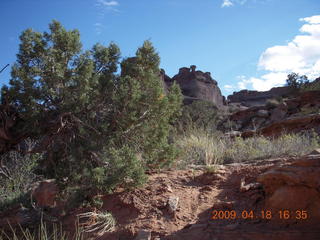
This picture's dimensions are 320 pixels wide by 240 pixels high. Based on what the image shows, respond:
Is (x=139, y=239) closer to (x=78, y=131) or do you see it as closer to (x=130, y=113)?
(x=130, y=113)

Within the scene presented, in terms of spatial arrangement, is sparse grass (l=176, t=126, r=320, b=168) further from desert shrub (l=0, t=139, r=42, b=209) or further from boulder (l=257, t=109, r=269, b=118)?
boulder (l=257, t=109, r=269, b=118)

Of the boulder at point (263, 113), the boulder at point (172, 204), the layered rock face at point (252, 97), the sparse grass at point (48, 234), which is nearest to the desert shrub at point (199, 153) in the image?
the boulder at point (172, 204)

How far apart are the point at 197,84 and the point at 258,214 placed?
4910cm

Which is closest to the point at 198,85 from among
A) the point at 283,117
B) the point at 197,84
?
the point at 197,84

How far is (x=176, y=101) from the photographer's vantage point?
211 inches

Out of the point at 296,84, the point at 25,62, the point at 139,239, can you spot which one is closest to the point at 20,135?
the point at 25,62

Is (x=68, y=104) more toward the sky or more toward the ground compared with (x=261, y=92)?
more toward the ground

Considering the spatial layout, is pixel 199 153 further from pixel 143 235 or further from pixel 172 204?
pixel 143 235

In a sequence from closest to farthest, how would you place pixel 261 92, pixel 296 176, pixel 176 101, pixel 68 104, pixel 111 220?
pixel 296 176
pixel 111 220
pixel 68 104
pixel 176 101
pixel 261 92

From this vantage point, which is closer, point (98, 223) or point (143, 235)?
point (143, 235)

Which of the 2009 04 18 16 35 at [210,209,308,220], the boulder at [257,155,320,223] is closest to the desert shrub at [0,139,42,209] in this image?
the 2009 04 18 16 35 at [210,209,308,220]

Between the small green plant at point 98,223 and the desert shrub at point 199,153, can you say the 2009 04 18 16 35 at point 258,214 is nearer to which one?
the small green plant at point 98,223

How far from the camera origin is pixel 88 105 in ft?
16.1

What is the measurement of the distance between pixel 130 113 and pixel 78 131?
3.39 ft
